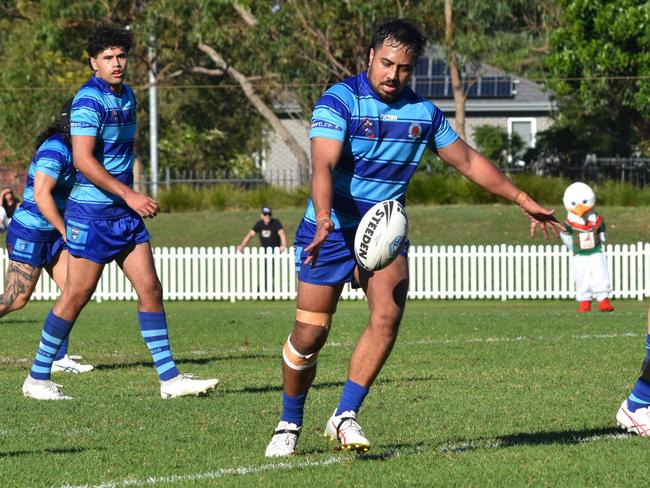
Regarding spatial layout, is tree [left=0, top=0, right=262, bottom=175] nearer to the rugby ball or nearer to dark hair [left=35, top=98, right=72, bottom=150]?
dark hair [left=35, top=98, right=72, bottom=150]

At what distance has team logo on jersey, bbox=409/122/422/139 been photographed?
6426 millimetres

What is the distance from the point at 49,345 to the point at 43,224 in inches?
54.0

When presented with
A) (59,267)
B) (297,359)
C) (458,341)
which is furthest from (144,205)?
(458,341)

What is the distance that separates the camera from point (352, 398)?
21.0 ft

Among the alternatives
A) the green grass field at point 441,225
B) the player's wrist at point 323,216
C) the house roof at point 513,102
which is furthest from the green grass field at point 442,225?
the player's wrist at point 323,216

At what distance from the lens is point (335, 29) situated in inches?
1388

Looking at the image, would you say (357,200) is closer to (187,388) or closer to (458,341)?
(187,388)

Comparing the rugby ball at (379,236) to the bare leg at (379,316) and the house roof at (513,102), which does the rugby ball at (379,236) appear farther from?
the house roof at (513,102)

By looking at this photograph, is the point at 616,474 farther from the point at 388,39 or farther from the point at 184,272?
the point at 184,272

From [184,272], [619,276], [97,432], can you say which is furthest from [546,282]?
[97,432]

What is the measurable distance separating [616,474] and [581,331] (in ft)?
30.1

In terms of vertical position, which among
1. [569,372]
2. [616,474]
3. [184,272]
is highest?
[616,474]

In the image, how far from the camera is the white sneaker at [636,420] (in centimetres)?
698

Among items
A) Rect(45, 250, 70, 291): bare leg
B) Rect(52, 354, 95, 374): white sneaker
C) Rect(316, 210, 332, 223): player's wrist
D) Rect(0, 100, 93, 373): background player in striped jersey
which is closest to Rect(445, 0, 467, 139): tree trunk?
Rect(0, 100, 93, 373): background player in striped jersey
